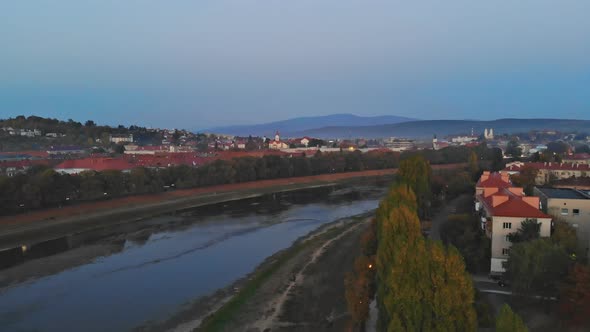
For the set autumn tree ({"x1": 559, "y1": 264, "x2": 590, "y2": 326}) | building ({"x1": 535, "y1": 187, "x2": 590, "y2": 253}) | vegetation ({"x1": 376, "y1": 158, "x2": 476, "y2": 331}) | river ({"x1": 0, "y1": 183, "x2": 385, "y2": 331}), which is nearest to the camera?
vegetation ({"x1": 376, "y1": 158, "x2": 476, "y2": 331})

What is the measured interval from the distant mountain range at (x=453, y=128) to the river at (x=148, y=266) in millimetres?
135513

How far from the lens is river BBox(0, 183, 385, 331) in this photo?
8.84m

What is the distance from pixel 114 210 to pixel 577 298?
17.0 m

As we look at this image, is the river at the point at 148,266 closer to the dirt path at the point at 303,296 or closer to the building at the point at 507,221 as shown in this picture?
the dirt path at the point at 303,296

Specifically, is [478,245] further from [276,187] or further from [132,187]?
[276,187]

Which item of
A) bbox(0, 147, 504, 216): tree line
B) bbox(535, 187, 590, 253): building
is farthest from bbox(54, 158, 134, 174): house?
bbox(535, 187, 590, 253): building

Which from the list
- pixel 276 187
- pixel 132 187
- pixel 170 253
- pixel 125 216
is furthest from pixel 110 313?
pixel 276 187

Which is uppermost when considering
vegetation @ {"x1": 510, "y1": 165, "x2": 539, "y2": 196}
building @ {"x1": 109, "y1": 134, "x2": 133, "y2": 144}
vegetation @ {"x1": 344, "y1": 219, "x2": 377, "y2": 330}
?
building @ {"x1": 109, "y1": 134, "x2": 133, "y2": 144}

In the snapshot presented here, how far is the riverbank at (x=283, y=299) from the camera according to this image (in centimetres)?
809

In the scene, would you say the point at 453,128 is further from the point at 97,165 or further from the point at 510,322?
the point at 510,322

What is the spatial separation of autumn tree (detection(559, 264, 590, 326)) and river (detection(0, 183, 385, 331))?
252 inches

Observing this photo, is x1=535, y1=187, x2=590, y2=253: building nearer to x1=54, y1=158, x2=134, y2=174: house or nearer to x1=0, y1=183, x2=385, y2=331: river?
x1=0, y1=183, x2=385, y2=331: river

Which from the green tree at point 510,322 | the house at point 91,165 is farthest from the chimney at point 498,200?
the house at point 91,165

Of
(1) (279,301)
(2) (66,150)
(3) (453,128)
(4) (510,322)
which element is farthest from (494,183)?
(3) (453,128)
